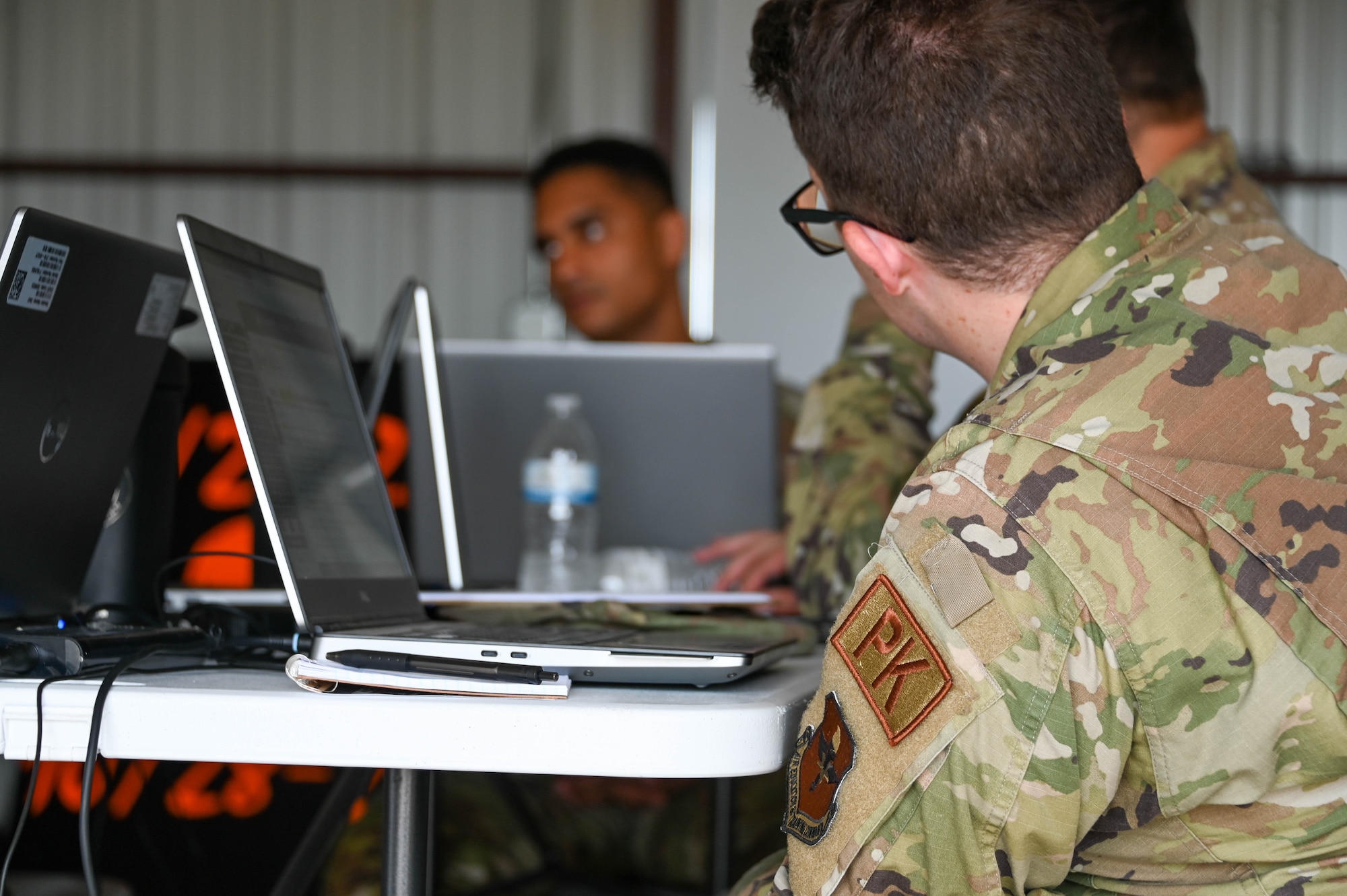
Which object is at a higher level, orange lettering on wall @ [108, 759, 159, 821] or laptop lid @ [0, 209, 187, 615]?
laptop lid @ [0, 209, 187, 615]

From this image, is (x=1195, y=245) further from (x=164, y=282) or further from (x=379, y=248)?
(x=379, y=248)

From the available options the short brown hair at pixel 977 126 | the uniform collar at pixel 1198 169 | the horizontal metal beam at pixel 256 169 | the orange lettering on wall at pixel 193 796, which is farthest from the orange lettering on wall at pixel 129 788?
the horizontal metal beam at pixel 256 169

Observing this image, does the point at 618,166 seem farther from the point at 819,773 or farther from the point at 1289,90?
the point at 1289,90

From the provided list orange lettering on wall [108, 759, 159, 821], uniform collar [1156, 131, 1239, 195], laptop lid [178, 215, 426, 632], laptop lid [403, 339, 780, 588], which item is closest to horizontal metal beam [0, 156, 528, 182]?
laptop lid [403, 339, 780, 588]

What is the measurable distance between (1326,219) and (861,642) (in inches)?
205

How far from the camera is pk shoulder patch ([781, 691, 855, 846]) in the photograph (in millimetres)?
691

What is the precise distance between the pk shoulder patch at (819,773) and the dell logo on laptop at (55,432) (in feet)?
1.85

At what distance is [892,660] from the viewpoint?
0.69m

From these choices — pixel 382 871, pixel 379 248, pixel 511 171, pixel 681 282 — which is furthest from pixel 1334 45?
pixel 382 871

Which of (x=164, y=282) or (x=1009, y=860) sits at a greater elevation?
(x=164, y=282)

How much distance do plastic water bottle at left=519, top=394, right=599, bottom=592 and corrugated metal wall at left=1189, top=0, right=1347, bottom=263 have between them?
14.0 ft

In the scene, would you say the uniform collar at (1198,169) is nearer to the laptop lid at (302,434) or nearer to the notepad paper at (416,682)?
the laptop lid at (302,434)

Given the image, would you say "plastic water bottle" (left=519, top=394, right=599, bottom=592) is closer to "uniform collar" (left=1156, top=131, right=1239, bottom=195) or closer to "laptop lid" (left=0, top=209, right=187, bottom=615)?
"laptop lid" (left=0, top=209, right=187, bottom=615)

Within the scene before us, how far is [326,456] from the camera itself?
3.33 ft
